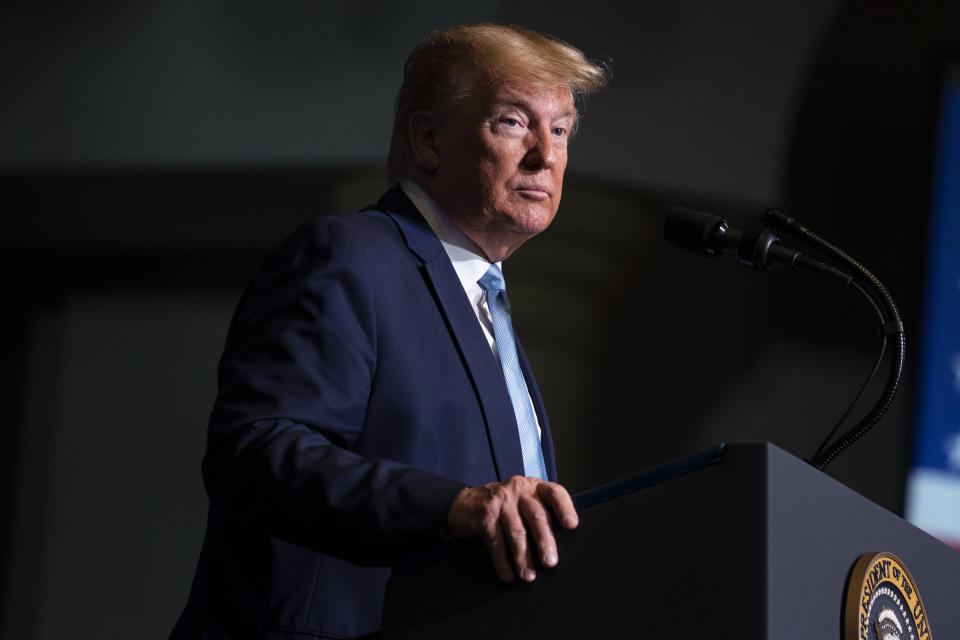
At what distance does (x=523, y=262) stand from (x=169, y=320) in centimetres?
106

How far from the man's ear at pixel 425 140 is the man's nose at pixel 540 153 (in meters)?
0.15

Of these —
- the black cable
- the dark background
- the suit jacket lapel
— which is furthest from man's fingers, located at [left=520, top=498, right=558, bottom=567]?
the dark background

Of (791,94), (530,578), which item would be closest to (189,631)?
(530,578)

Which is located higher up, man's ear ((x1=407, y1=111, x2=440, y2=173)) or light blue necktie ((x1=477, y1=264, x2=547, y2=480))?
man's ear ((x1=407, y1=111, x2=440, y2=173))

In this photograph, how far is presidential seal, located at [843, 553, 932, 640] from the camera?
868mm

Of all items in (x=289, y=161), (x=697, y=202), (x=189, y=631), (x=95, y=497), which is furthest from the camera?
(x=697, y=202)

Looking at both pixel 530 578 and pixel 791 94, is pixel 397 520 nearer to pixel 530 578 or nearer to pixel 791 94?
pixel 530 578

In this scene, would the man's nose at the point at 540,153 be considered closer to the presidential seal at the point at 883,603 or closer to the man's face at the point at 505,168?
the man's face at the point at 505,168

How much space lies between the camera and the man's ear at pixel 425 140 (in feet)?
5.16

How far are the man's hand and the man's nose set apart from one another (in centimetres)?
71

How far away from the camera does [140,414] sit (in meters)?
2.95

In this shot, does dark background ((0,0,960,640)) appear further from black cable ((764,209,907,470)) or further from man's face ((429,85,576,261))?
black cable ((764,209,907,470))

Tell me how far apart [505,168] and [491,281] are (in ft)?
0.54

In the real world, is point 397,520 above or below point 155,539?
above
